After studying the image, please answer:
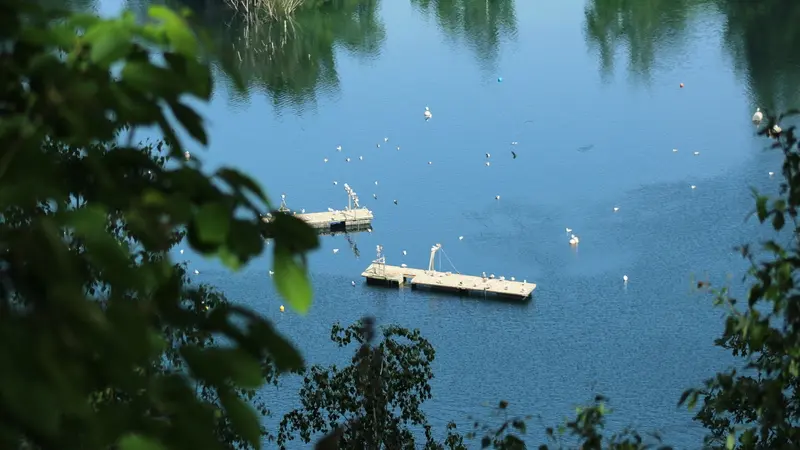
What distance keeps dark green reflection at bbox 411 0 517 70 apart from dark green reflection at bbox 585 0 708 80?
2425 mm

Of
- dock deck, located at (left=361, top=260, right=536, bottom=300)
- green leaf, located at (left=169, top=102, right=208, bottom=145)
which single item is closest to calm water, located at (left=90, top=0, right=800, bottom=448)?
dock deck, located at (left=361, top=260, right=536, bottom=300)

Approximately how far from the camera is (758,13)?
3734 centimetres

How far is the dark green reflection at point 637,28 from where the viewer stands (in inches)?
1378

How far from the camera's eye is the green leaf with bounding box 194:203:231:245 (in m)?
1.09

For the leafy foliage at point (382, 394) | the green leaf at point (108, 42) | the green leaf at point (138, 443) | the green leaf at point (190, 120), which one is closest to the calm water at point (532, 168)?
the leafy foliage at point (382, 394)

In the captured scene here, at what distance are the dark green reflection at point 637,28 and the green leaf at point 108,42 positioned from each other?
33190mm

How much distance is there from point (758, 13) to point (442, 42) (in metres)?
9.00

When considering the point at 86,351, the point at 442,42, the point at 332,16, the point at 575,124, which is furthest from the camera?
the point at 332,16

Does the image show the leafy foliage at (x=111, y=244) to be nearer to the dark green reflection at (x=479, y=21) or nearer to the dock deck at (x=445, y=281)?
the dock deck at (x=445, y=281)

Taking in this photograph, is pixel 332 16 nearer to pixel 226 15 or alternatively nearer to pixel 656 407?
pixel 226 15

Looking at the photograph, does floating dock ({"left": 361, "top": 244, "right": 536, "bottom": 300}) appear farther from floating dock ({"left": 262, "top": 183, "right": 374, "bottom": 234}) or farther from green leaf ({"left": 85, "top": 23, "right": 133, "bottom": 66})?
→ green leaf ({"left": 85, "top": 23, "right": 133, "bottom": 66})

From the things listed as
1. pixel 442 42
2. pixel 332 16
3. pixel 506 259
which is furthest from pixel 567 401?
pixel 332 16

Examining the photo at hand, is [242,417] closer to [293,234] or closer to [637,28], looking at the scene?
[293,234]

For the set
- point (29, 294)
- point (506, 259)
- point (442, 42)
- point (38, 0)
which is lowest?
point (506, 259)
